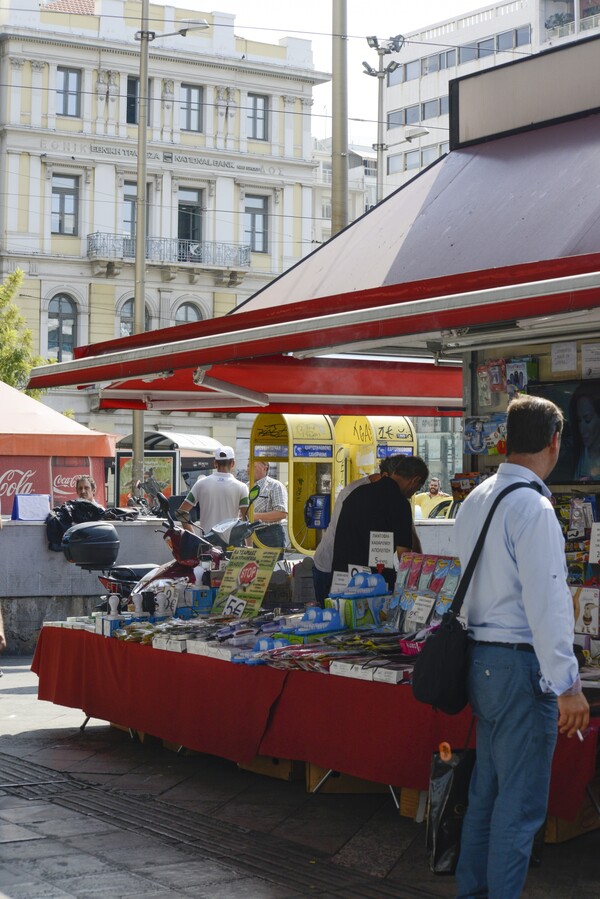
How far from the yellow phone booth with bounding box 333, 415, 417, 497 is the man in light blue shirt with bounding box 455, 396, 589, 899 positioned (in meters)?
12.6

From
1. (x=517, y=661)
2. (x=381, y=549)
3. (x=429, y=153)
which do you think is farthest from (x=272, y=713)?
(x=429, y=153)

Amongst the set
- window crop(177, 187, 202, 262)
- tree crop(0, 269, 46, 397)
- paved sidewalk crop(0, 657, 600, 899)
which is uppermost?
window crop(177, 187, 202, 262)

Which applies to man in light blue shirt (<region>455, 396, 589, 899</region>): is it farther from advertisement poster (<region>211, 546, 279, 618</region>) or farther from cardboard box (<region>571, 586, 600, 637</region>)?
advertisement poster (<region>211, 546, 279, 618</region>)

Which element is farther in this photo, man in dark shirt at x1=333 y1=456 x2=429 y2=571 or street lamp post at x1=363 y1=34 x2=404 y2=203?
street lamp post at x1=363 y1=34 x2=404 y2=203

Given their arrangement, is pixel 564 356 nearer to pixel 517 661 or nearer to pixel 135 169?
pixel 517 661

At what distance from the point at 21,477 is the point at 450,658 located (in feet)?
44.5

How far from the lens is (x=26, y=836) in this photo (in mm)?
5676

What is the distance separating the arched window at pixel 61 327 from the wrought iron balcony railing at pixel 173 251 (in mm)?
1880

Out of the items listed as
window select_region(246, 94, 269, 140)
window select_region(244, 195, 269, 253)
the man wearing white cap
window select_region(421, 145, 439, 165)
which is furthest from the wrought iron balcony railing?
the man wearing white cap

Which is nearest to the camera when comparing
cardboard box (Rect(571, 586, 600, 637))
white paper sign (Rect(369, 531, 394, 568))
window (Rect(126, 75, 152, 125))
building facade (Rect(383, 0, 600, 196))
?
cardboard box (Rect(571, 586, 600, 637))

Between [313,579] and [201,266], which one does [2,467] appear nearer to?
[313,579]

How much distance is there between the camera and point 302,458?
16.4m

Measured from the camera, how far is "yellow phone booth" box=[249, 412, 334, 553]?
16375 mm

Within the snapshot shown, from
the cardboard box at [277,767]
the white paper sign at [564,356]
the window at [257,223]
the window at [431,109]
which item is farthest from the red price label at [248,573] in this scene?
the window at [431,109]
